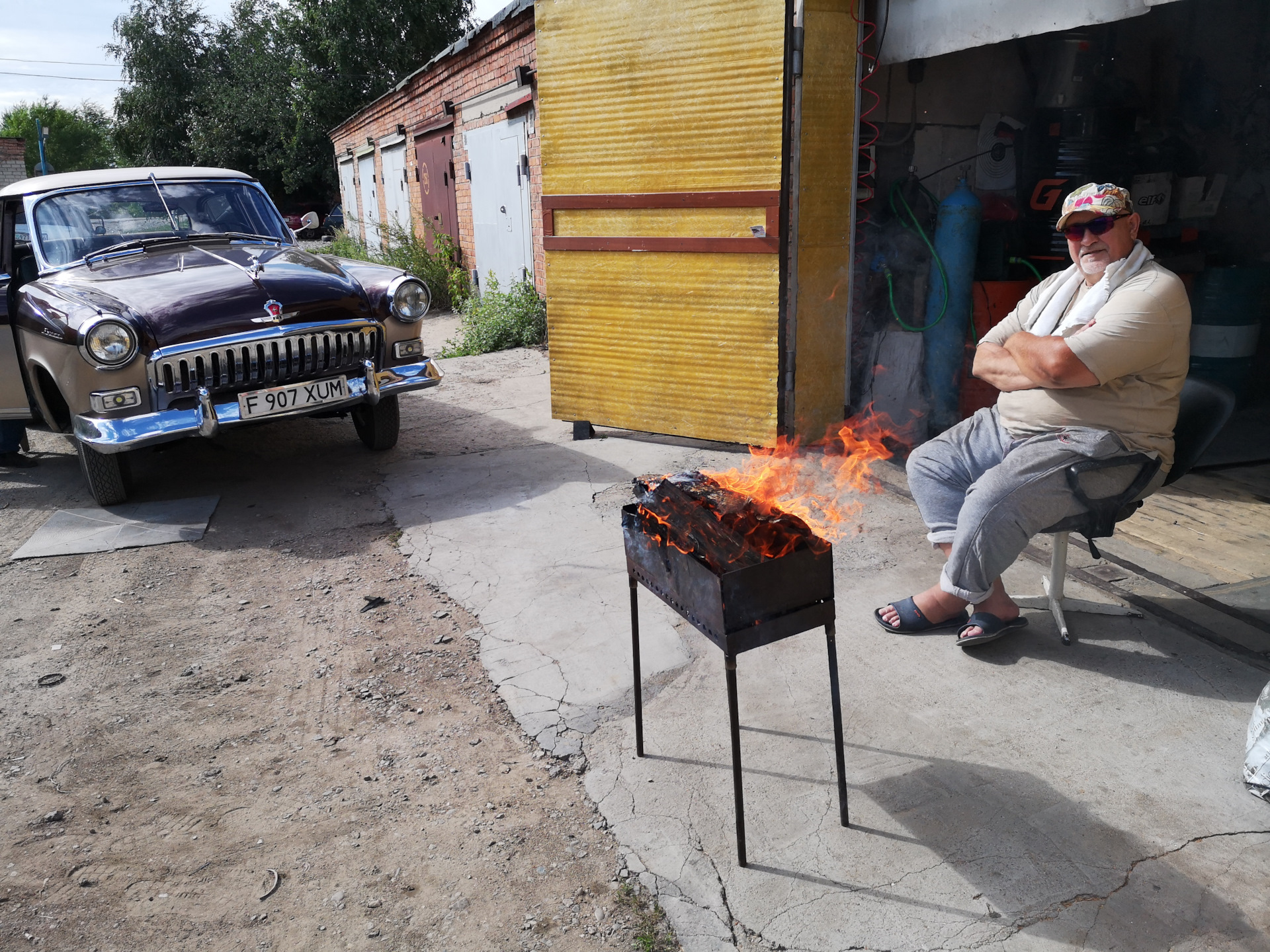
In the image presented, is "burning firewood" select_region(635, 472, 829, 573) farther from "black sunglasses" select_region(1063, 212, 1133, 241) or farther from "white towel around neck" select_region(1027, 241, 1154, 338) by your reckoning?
"black sunglasses" select_region(1063, 212, 1133, 241)

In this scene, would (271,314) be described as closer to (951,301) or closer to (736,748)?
(736,748)

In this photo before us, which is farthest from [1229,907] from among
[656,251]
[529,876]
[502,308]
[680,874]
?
[502,308]

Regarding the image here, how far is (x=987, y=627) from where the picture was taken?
10.4 ft

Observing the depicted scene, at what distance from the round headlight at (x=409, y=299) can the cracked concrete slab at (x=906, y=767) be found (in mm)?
2004

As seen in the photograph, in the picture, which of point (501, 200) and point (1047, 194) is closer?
point (1047, 194)

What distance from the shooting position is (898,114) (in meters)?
5.68

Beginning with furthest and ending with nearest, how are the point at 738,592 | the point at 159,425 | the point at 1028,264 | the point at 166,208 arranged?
1. the point at 166,208
2. the point at 1028,264
3. the point at 159,425
4. the point at 738,592

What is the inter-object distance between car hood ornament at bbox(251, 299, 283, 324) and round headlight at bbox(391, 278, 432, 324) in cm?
78

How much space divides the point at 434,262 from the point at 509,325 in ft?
12.9

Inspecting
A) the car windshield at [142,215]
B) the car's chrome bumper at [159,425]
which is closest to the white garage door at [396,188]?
the car windshield at [142,215]

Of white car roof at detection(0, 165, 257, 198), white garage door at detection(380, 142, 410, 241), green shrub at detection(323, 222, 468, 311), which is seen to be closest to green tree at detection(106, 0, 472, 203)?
white garage door at detection(380, 142, 410, 241)

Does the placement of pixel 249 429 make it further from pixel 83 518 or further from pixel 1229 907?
pixel 1229 907

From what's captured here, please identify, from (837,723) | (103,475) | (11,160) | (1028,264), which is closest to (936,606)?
(837,723)

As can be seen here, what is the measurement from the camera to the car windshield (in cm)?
553
